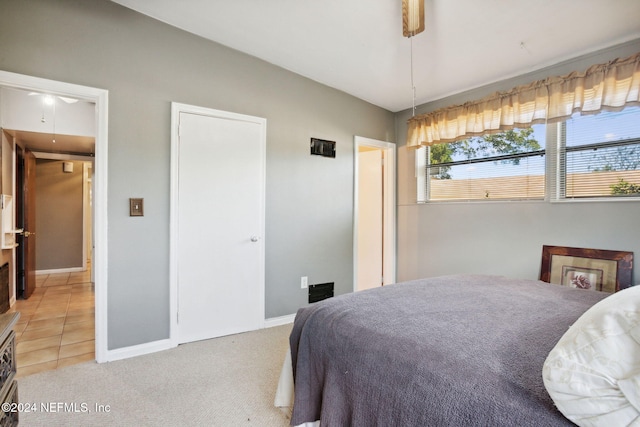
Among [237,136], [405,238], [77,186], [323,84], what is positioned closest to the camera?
[237,136]

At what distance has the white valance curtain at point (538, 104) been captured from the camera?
2318 millimetres

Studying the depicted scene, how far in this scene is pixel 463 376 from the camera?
3.05 feet

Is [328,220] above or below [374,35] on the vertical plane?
below

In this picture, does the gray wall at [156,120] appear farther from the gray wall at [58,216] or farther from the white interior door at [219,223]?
the gray wall at [58,216]

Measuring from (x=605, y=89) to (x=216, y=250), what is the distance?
330cm

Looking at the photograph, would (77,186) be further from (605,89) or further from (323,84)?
(605,89)

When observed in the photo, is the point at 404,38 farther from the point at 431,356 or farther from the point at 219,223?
the point at 431,356

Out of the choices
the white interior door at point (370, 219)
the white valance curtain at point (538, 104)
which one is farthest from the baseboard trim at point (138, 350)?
the white valance curtain at point (538, 104)

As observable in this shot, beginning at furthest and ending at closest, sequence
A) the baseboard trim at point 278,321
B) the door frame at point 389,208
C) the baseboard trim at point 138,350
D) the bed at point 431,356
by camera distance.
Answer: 1. the door frame at point 389,208
2. the baseboard trim at point 278,321
3. the baseboard trim at point 138,350
4. the bed at point 431,356

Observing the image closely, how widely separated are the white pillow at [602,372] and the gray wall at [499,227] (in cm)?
224

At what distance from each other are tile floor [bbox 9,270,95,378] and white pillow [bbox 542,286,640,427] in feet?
9.75

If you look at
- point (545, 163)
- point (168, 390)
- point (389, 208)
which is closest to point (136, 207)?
point (168, 390)

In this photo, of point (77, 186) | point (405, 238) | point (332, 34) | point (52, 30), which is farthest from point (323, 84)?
point (77, 186)

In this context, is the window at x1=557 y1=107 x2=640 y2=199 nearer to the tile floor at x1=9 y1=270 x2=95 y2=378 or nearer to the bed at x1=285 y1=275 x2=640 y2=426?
the bed at x1=285 y1=275 x2=640 y2=426
